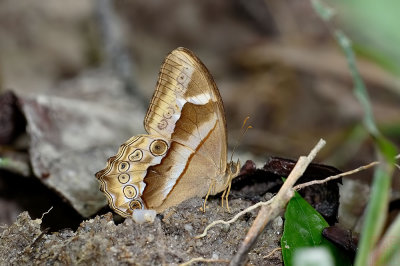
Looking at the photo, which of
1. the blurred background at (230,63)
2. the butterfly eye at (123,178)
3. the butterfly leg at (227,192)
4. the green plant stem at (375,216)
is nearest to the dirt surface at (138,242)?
the butterfly leg at (227,192)

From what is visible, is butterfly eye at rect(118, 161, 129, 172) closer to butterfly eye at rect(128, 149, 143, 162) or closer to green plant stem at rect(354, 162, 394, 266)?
butterfly eye at rect(128, 149, 143, 162)

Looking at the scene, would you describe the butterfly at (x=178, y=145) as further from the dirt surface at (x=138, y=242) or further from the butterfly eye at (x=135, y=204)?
the dirt surface at (x=138, y=242)

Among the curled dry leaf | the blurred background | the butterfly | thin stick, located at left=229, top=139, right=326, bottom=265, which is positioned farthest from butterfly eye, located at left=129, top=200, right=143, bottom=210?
the blurred background

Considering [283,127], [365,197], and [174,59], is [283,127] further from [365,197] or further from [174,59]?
[174,59]

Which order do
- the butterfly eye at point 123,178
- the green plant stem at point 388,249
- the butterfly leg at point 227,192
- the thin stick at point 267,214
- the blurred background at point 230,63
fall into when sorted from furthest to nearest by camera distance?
the blurred background at point 230,63
the butterfly eye at point 123,178
the butterfly leg at point 227,192
the thin stick at point 267,214
the green plant stem at point 388,249

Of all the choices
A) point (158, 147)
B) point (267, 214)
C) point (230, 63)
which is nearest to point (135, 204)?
point (158, 147)

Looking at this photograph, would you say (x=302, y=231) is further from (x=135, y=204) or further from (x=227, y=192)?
(x=135, y=204)
